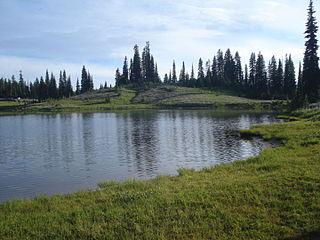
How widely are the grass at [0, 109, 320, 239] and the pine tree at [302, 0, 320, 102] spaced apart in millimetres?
72296

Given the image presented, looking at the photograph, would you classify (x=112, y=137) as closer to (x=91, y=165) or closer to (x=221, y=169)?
(x=91, y=165)

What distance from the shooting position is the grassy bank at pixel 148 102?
495ft

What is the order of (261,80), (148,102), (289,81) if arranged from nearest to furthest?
(289,81), (261,80), (148,102)

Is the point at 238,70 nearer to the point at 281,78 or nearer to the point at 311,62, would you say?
the point at 281,78

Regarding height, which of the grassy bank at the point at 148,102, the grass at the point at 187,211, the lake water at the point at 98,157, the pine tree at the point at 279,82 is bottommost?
the lake water at the point at 98,157

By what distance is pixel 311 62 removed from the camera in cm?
8981

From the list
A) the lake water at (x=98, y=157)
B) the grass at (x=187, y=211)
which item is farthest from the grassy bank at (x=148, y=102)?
the grass at (x=187, y=211)

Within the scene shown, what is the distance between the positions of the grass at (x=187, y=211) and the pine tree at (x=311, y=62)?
72.3 meters

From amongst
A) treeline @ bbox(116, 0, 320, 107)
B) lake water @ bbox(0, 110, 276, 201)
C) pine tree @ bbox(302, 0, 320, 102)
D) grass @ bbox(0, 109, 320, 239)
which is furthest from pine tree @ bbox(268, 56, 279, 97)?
grass @ bbox(0, 109, 320, 239)

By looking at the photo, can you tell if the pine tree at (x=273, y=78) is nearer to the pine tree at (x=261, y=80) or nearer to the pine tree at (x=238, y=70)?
the pine tree at (x=261, y=80)

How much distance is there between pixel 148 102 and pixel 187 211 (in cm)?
16009

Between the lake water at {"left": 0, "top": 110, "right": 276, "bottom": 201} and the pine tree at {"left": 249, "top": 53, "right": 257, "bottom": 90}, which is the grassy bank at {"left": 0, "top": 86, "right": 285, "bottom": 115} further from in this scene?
the lake water at {"left": 0, "top": 110, "right": 276, "bottom": 201}

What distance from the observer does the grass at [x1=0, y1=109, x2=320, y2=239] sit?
1436cm

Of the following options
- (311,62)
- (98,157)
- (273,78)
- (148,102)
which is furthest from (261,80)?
(98,157)
